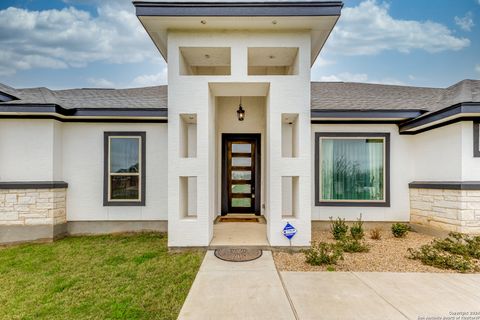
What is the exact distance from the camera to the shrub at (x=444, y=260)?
14.3 feet

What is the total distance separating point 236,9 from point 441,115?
4.97 metres

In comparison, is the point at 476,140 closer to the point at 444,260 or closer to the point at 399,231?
the point at 399,231

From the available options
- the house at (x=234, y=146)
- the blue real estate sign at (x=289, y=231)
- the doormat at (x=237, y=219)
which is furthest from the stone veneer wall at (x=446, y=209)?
the doormat at (x=237, y=219)

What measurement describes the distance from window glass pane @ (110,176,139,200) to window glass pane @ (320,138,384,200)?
5149 mm

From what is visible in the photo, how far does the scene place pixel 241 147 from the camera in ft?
28.1

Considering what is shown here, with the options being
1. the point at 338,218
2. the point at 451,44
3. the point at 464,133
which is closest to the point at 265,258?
the point at 338,218

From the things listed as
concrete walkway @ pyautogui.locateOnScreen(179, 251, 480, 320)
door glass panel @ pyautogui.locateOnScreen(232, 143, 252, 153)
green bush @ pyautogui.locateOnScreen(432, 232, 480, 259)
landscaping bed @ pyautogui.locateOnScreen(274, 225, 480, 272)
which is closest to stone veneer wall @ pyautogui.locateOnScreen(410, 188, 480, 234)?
green bush @ pyautogui.locateOnScreen(432, 232, 480, 259)

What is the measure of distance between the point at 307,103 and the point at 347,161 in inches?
113

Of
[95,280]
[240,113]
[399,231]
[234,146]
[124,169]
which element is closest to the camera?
[95,280]

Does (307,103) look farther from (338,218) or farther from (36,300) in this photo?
(36,300)

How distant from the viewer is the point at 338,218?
7062mm

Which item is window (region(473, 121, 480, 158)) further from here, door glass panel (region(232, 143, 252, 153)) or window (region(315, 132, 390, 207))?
door glass panel (region(232, 143, 252, 153))

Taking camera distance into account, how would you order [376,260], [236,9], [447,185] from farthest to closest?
1. [447,185]
2. [236,9]
3. [376,260]

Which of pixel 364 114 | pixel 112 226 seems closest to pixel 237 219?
pixel 112 226
